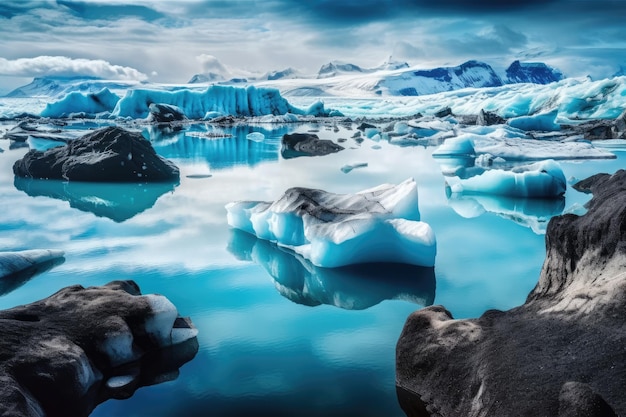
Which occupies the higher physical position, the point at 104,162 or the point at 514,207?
the point at 104,162

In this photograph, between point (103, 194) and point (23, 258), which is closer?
point (23, 258)

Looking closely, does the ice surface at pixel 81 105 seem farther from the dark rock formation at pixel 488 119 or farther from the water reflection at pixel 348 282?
the water reflection at pixel 348 282

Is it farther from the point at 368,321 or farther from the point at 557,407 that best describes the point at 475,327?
the point at 368,321

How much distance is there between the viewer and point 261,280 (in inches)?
187

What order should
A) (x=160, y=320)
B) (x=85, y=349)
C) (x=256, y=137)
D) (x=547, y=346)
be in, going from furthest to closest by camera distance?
(x=256, y=137) < (x=160, y=320) < (x=85, y=349) < (x=547, y=346)

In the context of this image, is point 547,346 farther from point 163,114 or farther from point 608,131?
point 163,114

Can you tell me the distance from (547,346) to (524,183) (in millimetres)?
6116

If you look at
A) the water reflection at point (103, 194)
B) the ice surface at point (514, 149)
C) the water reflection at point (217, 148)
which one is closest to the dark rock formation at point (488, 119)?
the ice surface at point (514, 149)

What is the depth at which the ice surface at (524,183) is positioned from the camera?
808cm

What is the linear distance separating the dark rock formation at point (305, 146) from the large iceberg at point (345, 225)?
799 centimetres

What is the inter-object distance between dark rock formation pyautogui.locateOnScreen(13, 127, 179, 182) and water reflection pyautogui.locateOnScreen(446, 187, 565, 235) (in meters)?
5.02

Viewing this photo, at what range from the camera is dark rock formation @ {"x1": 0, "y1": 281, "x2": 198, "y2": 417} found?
8.36ft

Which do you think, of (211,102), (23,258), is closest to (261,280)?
(23,258)

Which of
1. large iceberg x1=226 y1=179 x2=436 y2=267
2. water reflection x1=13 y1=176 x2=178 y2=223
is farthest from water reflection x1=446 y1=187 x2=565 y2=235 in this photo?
water reflection x1=13 y1=176 x2=178 y2=223
